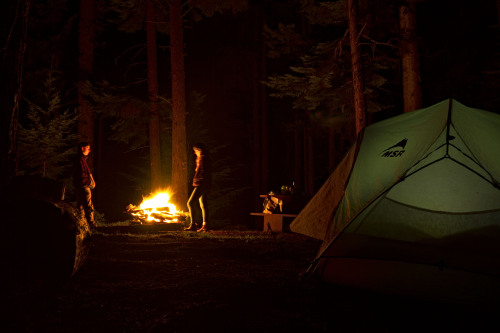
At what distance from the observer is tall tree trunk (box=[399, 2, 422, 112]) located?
8445mm

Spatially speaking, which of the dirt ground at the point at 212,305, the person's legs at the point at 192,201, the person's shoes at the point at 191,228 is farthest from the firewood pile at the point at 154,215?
the dirt ground at the point at 212,305

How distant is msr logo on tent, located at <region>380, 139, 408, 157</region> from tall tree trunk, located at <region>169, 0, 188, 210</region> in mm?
7126

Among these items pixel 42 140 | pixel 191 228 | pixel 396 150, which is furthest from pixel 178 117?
pixel 396 150

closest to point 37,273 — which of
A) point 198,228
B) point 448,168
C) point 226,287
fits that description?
point 226,287

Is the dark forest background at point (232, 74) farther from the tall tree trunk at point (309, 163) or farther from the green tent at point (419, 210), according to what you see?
the green tent at point (419, 210)

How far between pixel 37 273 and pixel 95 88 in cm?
955

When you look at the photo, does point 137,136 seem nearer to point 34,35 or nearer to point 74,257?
point 34,35

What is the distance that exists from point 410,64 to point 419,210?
4817 millimetres

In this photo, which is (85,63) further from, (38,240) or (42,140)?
(38,240)

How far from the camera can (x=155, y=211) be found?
9.58 m

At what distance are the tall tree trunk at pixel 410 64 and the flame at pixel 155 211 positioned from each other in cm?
624

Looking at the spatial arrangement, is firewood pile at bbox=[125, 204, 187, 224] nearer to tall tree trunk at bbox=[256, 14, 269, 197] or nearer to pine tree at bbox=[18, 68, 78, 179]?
pine tree at bbox=[18, 68, 78, 179]

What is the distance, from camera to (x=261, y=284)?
14.3 ft

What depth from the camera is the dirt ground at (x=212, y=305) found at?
3109mm
